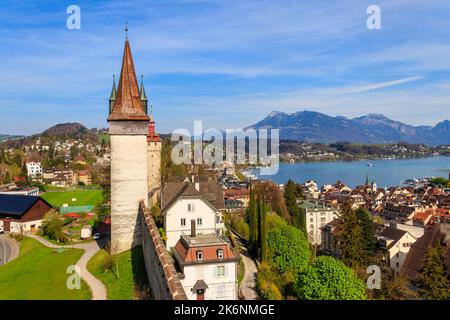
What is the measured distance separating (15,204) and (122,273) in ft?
107

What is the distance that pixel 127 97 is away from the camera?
21484 millimetres

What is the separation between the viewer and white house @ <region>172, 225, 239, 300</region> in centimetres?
2316

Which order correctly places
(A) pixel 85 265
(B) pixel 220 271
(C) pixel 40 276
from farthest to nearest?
(B) pixel 220 271 < (A) pixel 85 265 < (C) pixel 40 276

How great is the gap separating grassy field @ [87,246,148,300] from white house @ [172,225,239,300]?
3498 mm

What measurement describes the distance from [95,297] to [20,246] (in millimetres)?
20684

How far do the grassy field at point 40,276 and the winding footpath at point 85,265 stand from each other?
320 millimetres

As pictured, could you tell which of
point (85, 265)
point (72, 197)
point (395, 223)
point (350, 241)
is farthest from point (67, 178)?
point (85, 265)

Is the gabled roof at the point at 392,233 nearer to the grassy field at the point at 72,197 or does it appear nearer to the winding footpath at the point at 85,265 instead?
the winding footpath at the point at 85,265

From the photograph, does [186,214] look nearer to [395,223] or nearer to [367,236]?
[367,236]

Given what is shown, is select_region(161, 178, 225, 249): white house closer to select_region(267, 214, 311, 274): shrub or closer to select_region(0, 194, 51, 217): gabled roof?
select_region(267, 214, 311, 274): shrub

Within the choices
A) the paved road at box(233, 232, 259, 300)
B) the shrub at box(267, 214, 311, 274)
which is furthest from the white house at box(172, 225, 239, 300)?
the shrub at box(267, 214, 311, 274)

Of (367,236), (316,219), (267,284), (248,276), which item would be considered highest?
(267,284)

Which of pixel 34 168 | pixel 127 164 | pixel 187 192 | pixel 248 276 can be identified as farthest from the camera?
pixel 34 168

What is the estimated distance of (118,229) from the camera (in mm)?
21438
